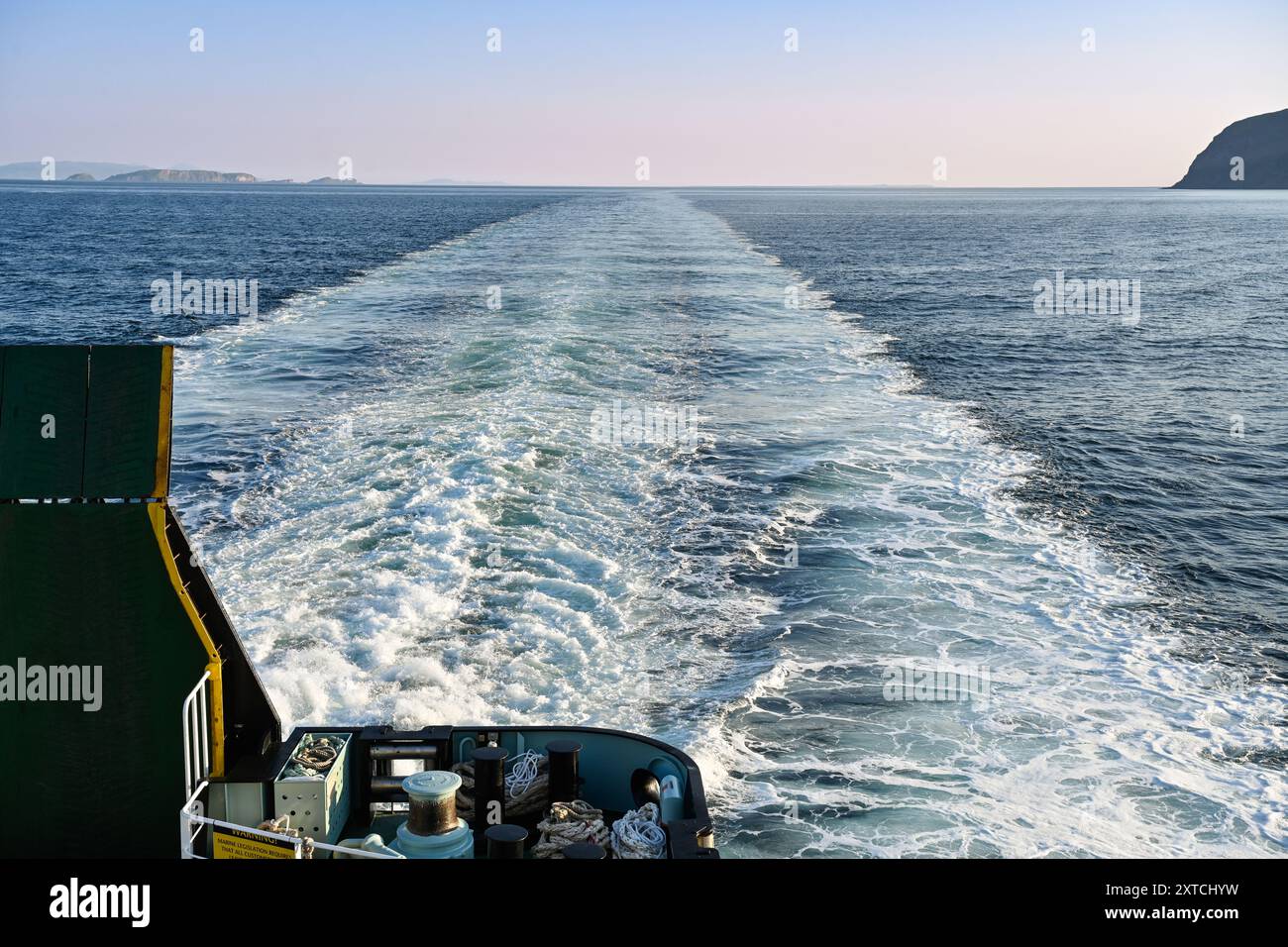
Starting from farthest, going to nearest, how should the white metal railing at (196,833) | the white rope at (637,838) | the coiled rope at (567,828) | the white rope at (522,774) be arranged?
the white rope at (522,774), the coiled rope at (567,828), the white rope at (637,838), the white metal railing at (196,833)

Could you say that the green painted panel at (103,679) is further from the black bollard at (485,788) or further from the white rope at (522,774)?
the white rope at (522,774)

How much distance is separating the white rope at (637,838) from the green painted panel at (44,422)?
14.9 feet

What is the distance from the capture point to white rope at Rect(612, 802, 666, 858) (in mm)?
8156

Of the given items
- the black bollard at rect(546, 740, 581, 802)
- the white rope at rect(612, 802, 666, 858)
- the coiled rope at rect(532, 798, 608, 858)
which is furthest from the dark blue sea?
the white rope at rect(612, 802, 666, 858)

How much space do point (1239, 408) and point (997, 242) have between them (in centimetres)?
8123

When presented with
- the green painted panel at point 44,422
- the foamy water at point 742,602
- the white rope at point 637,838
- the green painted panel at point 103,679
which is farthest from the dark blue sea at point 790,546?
the green painted panel at point 44,422

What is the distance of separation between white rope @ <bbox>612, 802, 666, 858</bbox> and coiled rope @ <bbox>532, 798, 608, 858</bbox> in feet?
0.66

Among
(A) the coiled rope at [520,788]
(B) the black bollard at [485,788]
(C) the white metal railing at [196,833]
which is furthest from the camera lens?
(A) the coiled rope at [520,788]

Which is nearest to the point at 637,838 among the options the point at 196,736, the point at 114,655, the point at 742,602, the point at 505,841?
the point at 505,841

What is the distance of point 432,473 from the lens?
936 inches

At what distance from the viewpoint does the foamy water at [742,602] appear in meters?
13.0

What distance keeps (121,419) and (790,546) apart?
14.8m

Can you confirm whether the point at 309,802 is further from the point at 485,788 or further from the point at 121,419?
the point at 121,419
